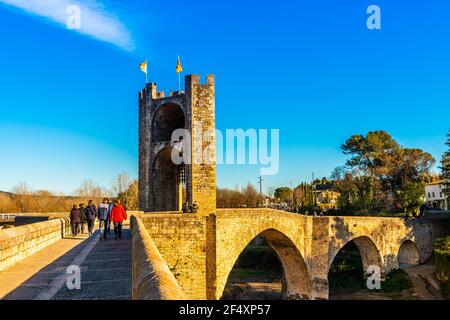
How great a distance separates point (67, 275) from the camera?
6.81 meters

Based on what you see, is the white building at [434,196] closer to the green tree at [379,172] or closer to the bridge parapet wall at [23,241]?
the green tree at [379,172]

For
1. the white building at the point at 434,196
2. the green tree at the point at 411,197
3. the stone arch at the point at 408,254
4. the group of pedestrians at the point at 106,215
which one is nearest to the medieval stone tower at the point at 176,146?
the group of pedestrians at the point at 106,215

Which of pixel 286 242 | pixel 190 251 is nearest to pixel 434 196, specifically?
pixel 286 242

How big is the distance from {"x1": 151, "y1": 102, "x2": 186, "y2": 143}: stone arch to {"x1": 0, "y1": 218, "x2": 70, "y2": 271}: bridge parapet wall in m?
15.6

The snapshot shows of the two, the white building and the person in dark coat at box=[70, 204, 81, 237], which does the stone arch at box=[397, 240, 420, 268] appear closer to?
the white building

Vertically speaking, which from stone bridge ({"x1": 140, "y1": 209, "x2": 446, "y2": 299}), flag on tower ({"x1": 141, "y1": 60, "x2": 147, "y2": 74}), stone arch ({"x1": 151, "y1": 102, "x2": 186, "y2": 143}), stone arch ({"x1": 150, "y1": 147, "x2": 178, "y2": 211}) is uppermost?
flag on tower ({"x1": 141, "y1": 60, "x2": 147, "y2": 74})

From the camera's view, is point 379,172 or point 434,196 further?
point 434,196

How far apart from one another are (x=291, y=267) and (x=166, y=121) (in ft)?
42.9

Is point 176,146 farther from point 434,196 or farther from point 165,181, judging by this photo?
point 434,196

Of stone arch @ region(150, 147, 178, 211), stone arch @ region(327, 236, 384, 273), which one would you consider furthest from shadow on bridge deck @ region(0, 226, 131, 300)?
stone arch @ region(327, 236, 384, 273)

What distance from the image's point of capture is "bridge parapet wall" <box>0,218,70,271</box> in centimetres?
739

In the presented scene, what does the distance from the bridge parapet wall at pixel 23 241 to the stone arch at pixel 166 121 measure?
15622 mm

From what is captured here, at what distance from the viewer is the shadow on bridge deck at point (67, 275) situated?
5555 mm

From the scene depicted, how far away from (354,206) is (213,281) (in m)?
31.2
